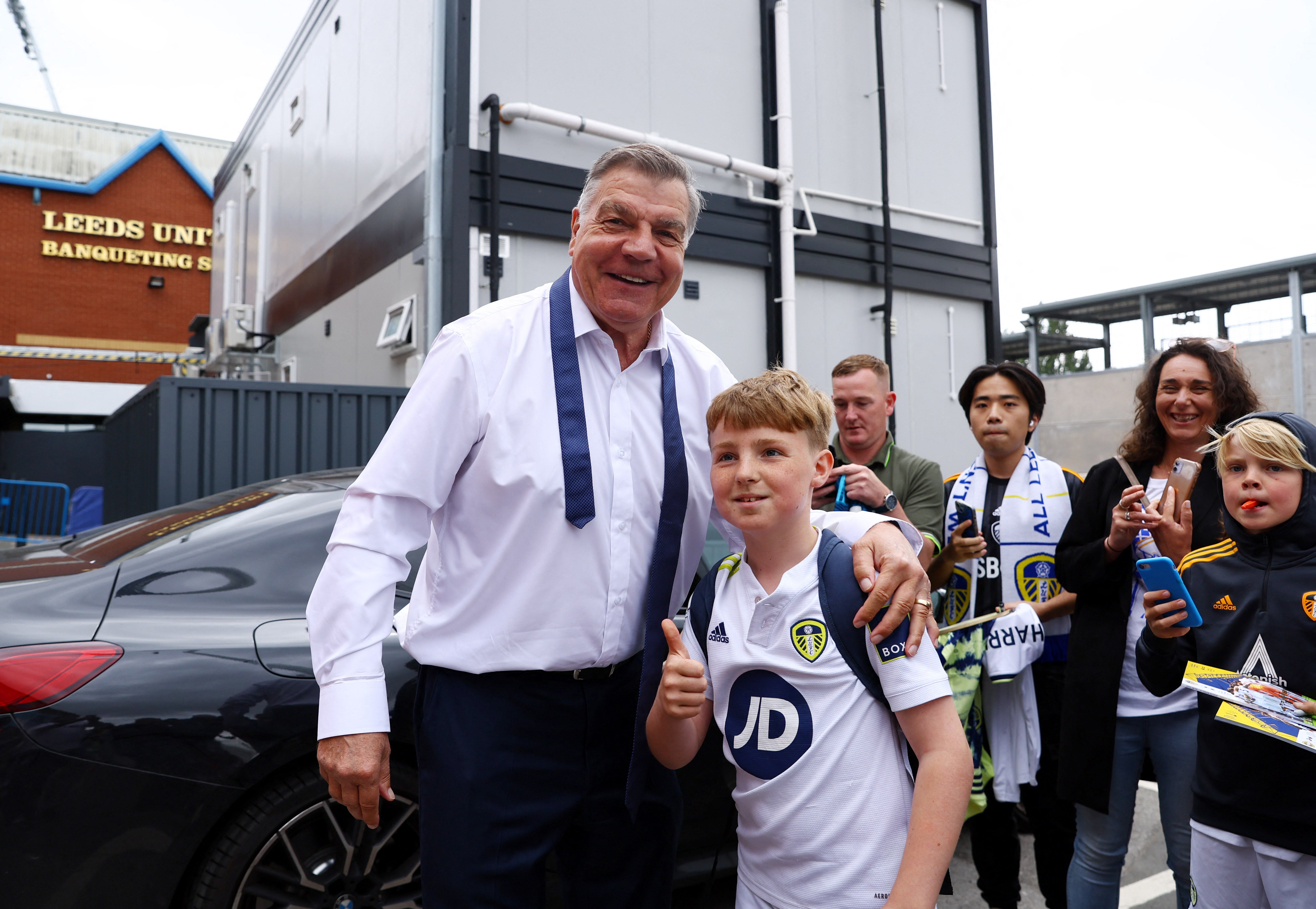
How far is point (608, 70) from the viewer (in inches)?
284

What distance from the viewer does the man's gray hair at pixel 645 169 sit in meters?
1.78

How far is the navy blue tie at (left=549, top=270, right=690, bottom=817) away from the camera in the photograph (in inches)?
66.3

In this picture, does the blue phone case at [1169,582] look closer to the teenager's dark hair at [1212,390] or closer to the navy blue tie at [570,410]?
the teenager's dark hair at [1212,390]

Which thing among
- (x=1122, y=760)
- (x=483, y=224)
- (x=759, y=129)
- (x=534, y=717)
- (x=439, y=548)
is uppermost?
(x=759, y=129)

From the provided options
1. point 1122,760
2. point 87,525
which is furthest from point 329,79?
point 1122,760

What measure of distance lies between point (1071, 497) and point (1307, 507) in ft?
2.93

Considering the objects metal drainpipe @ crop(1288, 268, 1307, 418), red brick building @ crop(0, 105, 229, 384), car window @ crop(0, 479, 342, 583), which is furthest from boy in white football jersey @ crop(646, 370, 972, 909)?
red brick building @ crop(0, 105, 229, 384)

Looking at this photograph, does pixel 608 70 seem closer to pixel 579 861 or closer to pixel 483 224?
pixel 483 224

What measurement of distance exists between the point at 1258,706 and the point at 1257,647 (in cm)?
16

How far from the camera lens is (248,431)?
21.7 feet

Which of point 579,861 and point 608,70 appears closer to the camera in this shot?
point 579,861

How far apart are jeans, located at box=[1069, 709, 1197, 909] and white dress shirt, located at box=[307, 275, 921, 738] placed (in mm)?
1233

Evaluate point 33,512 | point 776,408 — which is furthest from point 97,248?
point 776,408

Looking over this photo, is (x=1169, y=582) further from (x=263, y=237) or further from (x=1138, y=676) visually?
(x=263, y=237)
